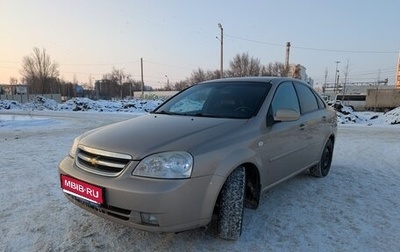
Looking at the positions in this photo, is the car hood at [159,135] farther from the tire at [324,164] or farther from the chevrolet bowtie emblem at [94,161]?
the tire at [324,164]

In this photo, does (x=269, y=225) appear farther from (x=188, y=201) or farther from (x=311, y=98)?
(x=311, y=98)

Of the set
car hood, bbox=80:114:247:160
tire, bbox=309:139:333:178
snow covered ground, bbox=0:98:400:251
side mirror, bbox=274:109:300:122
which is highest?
side mirror, bbox=274:109:300:122

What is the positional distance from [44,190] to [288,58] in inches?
1392

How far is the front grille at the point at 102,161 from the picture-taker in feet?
8.70

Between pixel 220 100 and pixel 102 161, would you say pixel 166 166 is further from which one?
pixel 220 100

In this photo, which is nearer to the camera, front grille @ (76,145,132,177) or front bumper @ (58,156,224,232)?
front bumper @ (58,156,224,232)

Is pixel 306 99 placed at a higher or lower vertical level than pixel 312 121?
higher

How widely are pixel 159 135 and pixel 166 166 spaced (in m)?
0.42

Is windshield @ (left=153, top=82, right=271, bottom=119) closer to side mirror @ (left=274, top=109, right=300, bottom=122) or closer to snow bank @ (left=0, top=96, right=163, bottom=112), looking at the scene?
side mirror @ (left=274, top=109, right=300, bottom=122)

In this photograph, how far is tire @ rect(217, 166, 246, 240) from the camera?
2.90 meters

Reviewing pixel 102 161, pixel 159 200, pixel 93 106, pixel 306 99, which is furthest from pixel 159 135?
pixel 93 106

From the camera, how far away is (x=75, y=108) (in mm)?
27234

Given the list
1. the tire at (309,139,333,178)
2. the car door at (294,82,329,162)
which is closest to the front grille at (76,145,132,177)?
the car door at (294,82,329,162)

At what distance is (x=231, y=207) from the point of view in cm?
292
